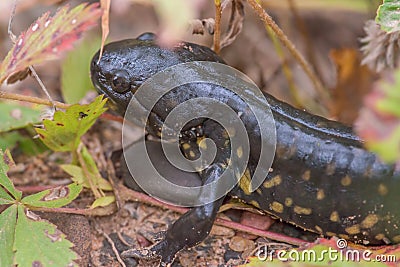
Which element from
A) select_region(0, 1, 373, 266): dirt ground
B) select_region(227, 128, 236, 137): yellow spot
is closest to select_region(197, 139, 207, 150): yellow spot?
select_region(227, 128, 236, 137): yellow spot

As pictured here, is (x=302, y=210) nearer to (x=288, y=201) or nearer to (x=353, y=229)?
(x=288, y=201)

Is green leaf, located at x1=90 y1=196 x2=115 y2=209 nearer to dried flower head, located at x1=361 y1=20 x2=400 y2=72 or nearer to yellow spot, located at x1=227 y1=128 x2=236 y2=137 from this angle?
yellow spot, located at x1=227 y1=128 x2=236 y2=137

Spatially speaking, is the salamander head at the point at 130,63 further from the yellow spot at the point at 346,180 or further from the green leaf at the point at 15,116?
the yellow spot at the point at 346,180

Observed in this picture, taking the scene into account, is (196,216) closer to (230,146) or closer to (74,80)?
(230,146)

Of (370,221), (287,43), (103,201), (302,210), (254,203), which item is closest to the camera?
(370,221)

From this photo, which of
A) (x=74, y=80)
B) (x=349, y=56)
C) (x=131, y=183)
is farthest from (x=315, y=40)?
(x=131, y=183)

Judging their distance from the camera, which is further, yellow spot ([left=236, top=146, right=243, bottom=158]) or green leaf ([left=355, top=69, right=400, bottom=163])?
yellow spot ([left=236, top=146, right=243, bottom=158])

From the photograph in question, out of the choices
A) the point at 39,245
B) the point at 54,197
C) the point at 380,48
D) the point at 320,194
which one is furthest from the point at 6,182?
the point at 380,48
